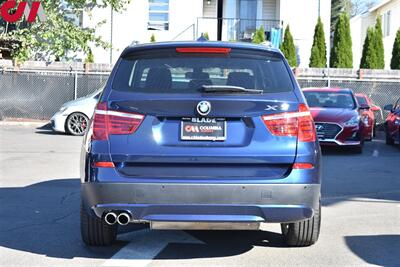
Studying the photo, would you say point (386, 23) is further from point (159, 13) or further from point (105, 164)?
point (105, 164)

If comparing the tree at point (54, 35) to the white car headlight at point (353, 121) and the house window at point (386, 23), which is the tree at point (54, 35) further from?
the house window at point (386, 23)

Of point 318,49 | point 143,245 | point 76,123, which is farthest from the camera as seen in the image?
point 318,49

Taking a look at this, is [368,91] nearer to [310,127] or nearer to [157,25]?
[157,25]

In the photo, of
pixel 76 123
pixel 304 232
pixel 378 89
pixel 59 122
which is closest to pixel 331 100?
pixel 378 89

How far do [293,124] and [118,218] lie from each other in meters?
1.57

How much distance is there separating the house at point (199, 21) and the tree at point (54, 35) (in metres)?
1.71

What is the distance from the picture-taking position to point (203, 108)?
15.8 ft

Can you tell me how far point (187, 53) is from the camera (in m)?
5.27

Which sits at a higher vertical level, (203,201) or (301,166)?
(301,166)

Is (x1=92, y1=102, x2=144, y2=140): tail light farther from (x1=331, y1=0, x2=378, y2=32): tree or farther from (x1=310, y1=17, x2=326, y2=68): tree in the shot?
(x1=331, y1=0, x2=378, y2=32): tree

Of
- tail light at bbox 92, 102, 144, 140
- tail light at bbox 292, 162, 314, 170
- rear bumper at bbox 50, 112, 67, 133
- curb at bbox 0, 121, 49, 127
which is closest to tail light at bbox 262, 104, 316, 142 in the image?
tail light at bbox 292, 162, 314, 170

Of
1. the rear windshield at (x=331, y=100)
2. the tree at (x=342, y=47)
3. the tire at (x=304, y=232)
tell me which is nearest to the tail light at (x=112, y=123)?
the tire at (x=304, y=232)

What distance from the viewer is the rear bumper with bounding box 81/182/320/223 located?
15.5ft

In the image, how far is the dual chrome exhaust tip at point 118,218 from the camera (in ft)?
15.9
